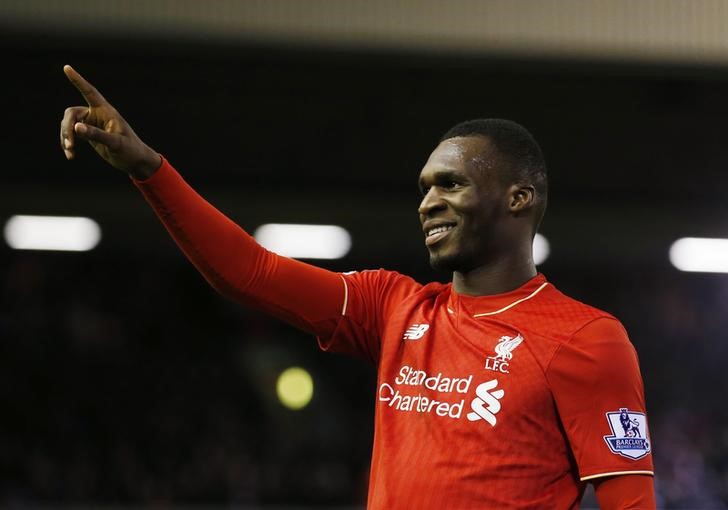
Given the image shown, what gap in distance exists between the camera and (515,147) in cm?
244

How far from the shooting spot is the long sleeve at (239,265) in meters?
2.23

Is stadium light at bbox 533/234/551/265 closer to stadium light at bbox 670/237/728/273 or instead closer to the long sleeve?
stadium light at bbox 670/237/728/273

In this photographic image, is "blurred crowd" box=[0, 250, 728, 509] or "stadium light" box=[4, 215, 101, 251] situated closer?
"blurred crowd" box=[0, 250, 728, 509]

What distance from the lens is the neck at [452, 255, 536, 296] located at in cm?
246

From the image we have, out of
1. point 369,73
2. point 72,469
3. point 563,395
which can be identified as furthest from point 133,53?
point 72,469

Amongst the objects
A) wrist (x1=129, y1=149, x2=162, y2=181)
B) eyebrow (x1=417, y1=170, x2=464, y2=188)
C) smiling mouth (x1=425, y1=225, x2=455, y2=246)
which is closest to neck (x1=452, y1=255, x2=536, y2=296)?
smiling mouth (x1=425, y1=225, x2=455, y2=246)

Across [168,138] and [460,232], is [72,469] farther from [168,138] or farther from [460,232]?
[460,232]

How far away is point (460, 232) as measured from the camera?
93.5 inches

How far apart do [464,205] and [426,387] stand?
1.32ft

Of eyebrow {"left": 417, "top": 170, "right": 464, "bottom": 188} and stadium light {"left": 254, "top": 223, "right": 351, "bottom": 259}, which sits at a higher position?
stadium light {"left": 254, "top": 223, "right": 351, "bottom": 259}

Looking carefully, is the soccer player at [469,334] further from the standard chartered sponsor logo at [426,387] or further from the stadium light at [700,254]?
the stadium light at [700,254]

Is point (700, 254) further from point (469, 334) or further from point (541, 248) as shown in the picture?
point (469, 334)

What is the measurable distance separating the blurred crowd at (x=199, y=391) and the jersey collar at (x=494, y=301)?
875cm

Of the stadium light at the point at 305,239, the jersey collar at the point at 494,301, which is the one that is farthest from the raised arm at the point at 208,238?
the stadium light at the point at 305,239
